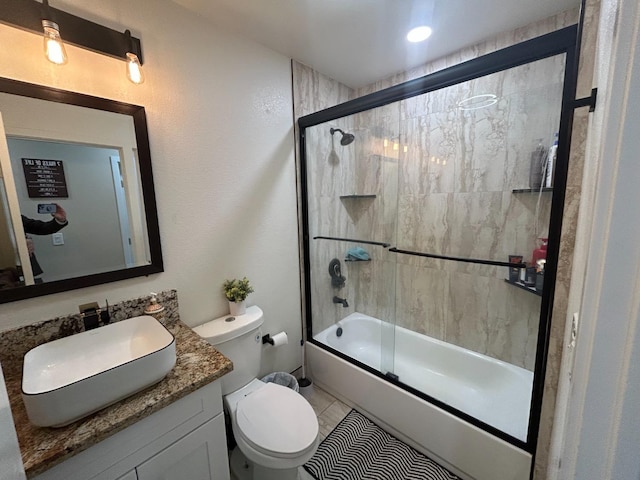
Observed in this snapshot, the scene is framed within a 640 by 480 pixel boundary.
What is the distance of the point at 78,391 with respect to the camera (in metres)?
0.77

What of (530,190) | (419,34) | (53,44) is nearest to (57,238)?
(53,44)

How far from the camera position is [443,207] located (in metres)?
1.99

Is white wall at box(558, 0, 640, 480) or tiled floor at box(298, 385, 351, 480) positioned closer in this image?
white wall at box(558, 0, 640, 480)

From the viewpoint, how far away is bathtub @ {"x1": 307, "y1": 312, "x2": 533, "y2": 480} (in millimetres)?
1300

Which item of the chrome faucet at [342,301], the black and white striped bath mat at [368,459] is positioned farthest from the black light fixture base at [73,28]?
the black and white striped bath mat at [368,459]

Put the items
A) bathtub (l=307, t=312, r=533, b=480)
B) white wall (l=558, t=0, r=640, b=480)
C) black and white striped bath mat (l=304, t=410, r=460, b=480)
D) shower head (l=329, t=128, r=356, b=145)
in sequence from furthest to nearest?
shower head (l=329, t=128, r=356, b=145) < black and white striped bath mat (l=304, t=410, r=460, b=480) < bathtub (l=307, t=312, r=533, b=480) < white wall (l=558, t=0, r=640, b=480)

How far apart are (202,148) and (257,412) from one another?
4.64 ft

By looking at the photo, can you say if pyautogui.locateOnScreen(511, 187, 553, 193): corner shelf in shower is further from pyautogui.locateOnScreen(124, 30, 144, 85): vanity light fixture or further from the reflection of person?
the reflection of person

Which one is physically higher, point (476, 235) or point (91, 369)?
point (476, 235)

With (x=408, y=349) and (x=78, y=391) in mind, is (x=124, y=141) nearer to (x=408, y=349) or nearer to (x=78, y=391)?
(x=78, y=391)

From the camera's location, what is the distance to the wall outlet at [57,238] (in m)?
1.09


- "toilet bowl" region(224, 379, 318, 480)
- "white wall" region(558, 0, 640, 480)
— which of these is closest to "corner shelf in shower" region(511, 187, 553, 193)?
"white wall" region(558, 0, 640, 480)

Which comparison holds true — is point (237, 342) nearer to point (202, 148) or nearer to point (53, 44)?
point (202, 148)

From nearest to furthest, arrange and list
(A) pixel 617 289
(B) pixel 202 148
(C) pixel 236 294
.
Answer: (A) pixel 617 289, (B) pixel 202 148, (C) pixel 236 294
